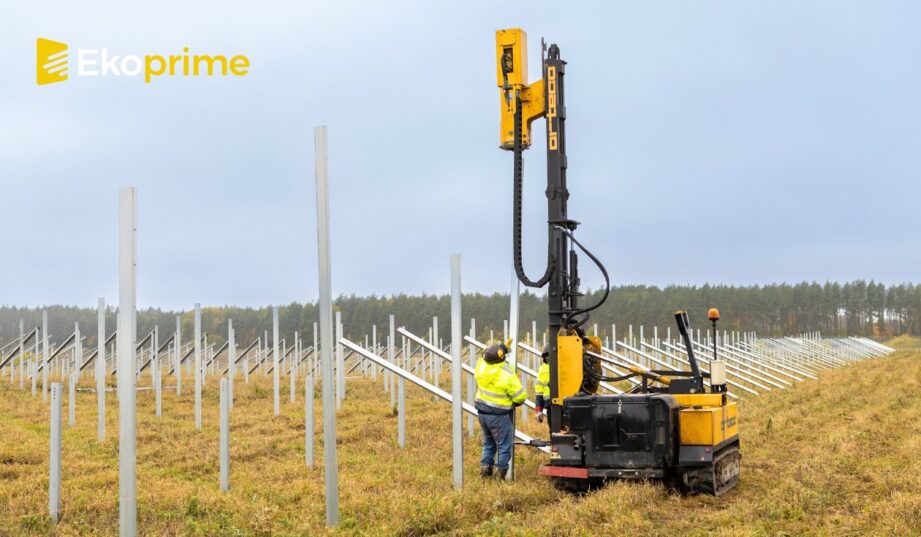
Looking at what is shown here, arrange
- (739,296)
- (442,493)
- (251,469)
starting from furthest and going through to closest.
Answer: (739,296) < (251,469) < (442,493)

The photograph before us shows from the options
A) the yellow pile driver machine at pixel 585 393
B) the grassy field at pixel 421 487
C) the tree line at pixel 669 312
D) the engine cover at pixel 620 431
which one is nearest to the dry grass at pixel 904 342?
the tree line at pixel 669 312

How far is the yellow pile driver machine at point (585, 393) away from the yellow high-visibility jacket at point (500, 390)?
17.4 inches

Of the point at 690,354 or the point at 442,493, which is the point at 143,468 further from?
the point at 690,354

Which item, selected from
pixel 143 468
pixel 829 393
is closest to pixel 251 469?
pixel 143 468

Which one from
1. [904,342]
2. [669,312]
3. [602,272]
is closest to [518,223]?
[602,272]

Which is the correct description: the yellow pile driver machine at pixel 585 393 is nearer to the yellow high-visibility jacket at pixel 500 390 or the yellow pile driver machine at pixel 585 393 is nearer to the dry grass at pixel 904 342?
the yellow high-visibility jacket at pixel 500 390

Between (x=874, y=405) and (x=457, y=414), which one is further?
(x=874, y=405)

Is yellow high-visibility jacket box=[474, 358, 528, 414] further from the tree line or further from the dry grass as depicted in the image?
the dry grass

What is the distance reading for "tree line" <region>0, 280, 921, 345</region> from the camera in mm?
68000

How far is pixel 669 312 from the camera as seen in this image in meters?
77.3

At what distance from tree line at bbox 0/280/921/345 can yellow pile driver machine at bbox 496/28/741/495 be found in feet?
176

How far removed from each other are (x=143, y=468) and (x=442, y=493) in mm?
4878

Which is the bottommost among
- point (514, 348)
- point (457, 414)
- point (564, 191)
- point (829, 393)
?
point (829, 393)

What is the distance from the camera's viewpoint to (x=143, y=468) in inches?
478
